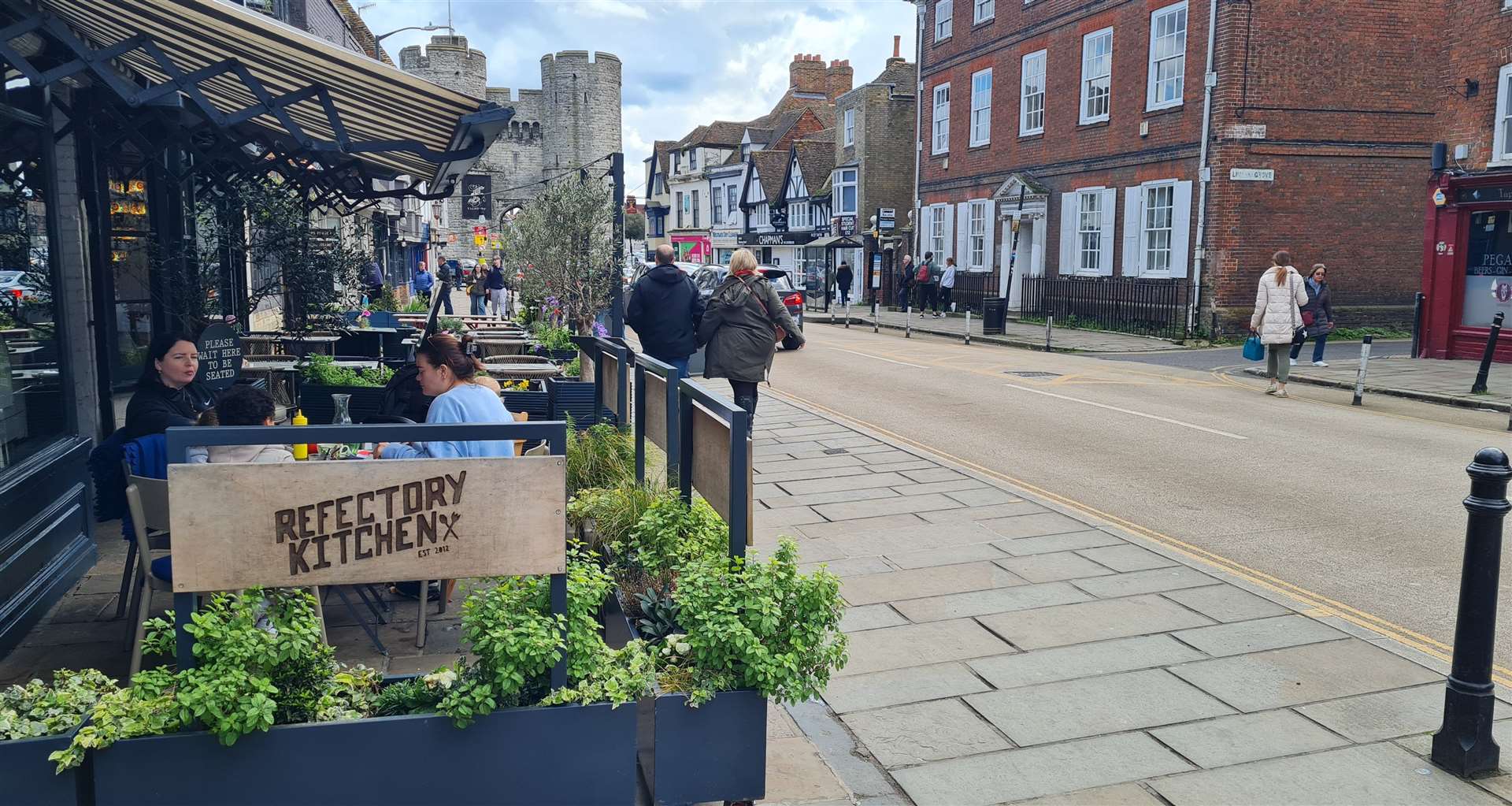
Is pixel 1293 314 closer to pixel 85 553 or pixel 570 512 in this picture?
pixel 570 512

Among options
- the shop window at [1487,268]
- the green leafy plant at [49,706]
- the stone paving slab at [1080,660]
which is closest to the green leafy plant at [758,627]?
the stone paving slab at [1080,660]

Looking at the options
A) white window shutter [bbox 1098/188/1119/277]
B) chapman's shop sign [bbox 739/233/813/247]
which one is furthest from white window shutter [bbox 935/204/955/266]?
chapman's shop sign [bbox 739/233/813/247]

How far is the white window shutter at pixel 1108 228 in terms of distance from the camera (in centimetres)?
2633

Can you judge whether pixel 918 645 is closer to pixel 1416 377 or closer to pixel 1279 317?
pixel 1279 317

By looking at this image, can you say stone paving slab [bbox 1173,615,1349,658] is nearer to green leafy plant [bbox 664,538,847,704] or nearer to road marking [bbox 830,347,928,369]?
green leafy plant [bbox 664,538,847,704]

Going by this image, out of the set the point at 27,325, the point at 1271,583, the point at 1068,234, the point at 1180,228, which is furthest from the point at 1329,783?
the point at 1068,234

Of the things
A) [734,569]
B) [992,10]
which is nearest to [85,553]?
[734,569]

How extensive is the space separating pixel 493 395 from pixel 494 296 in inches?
948

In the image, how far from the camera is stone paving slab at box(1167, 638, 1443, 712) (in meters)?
4.75

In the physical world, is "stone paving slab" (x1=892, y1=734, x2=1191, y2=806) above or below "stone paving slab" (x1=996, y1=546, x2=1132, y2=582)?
below

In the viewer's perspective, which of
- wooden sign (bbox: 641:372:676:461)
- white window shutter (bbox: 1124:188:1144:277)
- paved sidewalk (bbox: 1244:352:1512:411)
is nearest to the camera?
wooden sign (bbox: 641:372:676:461)

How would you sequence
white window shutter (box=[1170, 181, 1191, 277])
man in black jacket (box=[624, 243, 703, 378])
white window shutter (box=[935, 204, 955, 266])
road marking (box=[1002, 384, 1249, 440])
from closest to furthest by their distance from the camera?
man in black jacket (box=[624, 243, 703, 378]) < road marking (box=[1002, 384, 1249, 440]) < white window shutter (box=[1170, 181, 1191, 277]) < white window shutter (box=[935, 204, 955, 266])

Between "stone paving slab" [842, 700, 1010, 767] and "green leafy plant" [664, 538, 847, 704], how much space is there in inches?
26.4

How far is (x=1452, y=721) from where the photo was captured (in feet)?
13.3
